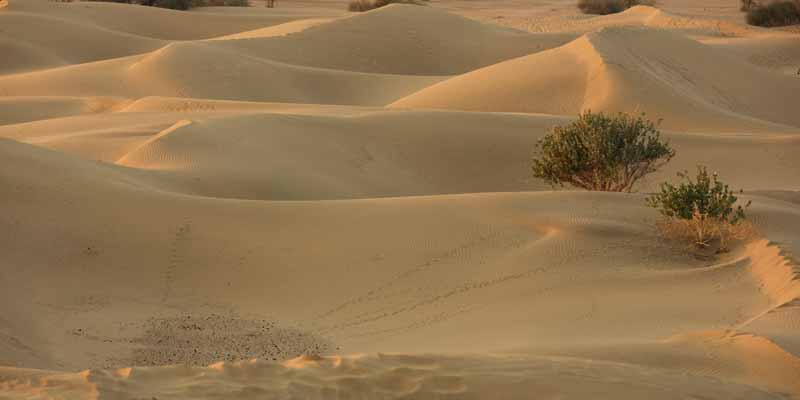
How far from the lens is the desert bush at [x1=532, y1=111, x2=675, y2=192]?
1267 centimetres

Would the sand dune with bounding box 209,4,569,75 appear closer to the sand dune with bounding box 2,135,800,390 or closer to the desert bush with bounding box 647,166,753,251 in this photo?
the sand dune with bounding box 2,135,800,390

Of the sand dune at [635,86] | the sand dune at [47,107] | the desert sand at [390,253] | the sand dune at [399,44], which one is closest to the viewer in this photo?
the desert sand at [390,253]

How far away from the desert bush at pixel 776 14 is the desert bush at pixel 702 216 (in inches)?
1177

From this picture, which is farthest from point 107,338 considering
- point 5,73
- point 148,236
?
point 5,73

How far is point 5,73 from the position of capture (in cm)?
2741

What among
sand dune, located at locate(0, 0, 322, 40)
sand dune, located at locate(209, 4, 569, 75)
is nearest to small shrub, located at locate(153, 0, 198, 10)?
sand dune, located at locate(0, 0, 322, 40)

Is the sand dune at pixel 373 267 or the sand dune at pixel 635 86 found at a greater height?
the sand dune at pixel 635 86

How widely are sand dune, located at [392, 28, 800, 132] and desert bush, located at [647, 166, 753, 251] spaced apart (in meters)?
8.46

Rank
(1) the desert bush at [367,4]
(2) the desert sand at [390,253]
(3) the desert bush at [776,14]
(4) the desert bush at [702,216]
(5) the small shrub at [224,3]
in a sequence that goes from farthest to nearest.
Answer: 1. (1) the desert bush at [367,4]
2. (5) the small shrub at [224,3]
3. (3) the desert bush at [776,14]
4. (4) the desert bush at [702,216]
5. (2) the desert sand at [390,253]

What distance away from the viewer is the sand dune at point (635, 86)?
63.3 feet

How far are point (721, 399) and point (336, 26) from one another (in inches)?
967

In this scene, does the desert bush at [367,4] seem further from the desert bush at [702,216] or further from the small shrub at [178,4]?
the desert bush at [702,216]

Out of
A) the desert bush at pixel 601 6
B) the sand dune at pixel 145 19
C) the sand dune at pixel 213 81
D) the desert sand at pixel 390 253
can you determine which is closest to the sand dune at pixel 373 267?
the desert sand at pixel 390 253

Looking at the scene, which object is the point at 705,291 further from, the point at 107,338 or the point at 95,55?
the point at 95,55
